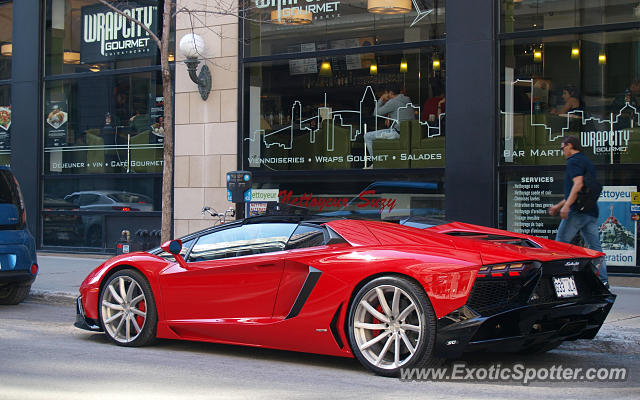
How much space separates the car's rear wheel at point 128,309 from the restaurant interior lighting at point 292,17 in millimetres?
7588

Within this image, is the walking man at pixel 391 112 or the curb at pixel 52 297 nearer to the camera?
the curb at pixel 52 297

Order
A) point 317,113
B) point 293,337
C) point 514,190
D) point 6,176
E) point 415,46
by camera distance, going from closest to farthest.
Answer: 1. point 293,337
2. point 6,176
3. point 514,190
4. point 415,46
5. point 317,113

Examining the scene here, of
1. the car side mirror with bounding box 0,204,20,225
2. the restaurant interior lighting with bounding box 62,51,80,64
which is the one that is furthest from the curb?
the restaurant interior lighting with bounding box 62,51,80,64

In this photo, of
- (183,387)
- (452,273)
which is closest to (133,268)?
(183,387)

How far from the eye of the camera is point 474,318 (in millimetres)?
5656

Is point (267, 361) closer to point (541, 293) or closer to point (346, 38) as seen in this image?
point (541, 293)

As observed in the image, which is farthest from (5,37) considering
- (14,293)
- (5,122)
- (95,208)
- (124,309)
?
(124,309)

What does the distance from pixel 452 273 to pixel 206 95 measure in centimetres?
970

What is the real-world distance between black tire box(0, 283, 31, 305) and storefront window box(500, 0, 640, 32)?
768cm

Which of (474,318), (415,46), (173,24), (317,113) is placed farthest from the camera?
(173,24)

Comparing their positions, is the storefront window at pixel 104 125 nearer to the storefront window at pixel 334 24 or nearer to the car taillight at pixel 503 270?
the storefront window at pixel 334 24

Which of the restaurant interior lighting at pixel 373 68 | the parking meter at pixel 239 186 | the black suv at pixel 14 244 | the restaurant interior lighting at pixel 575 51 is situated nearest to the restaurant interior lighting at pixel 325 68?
the restaurant interior lighting at pixel 373 68

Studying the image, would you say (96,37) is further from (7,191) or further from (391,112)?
(7,191)

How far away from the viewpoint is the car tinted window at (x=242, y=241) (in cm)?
685
